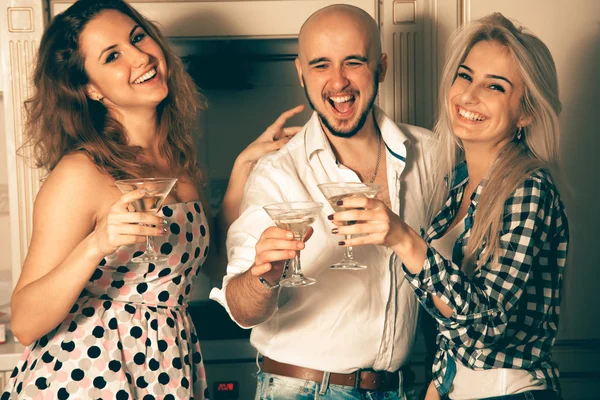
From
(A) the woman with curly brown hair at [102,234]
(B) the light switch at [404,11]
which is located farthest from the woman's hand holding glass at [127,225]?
(B) the light switch at [404,11]

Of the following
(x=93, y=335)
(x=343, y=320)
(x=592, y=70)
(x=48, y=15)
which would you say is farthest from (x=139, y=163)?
(x=592, y=70)

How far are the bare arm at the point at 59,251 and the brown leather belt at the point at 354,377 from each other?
0.67m

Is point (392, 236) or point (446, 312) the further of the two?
point (446, 312)

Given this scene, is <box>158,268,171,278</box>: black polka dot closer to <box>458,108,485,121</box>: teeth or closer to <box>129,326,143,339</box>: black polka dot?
<box>129,326,143,339</box>: black polka dot

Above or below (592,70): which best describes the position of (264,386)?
below

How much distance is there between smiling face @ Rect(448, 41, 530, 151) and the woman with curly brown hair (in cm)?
86

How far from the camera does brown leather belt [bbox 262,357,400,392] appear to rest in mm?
2016

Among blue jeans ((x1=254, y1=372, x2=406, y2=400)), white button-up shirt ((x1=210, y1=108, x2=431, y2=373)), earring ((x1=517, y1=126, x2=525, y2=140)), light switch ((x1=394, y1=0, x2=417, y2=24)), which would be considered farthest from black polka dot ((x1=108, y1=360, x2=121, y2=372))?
light switch ((x1=394, y1=0, x2=417, y2=24))

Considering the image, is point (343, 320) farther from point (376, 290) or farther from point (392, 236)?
point (392, 236)

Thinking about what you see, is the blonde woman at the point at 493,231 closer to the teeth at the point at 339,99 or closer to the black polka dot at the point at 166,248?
the teeth at the point at 339,99

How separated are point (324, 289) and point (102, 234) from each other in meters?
0.70

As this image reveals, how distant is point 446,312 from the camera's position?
1804mm

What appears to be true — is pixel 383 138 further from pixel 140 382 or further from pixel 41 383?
pixel 41 383

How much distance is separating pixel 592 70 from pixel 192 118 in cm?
161
